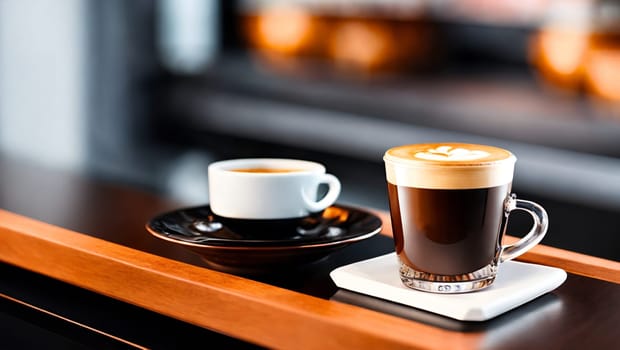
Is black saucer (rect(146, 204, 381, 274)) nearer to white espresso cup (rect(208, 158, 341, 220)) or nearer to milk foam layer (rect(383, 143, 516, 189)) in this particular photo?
white espresso cup (rect(208, 158, 341, 220))

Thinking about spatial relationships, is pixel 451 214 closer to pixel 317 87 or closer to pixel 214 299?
pixel 214 299

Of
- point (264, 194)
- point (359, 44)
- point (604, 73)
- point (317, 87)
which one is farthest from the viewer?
point (359, 44)

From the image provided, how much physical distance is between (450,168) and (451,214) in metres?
0.04

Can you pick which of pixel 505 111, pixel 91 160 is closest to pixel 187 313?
pixel 505 111

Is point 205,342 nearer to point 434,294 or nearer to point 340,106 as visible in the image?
point 434,294

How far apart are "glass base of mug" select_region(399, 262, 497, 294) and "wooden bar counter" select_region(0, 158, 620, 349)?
41mm

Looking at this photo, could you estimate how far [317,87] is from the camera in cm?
352

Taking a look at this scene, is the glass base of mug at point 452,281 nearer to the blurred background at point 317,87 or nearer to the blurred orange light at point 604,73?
the blurred background at point 317,87

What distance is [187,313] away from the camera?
819mm


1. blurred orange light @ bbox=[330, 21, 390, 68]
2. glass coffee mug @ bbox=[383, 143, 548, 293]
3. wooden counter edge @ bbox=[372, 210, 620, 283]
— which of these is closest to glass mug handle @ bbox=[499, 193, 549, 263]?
glass coffee mug @ bbox=[383, 143, 548, 293]

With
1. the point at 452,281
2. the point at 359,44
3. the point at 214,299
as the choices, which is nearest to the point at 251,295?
the point at 214,299

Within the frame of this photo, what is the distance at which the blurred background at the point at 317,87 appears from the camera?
9.64 ft

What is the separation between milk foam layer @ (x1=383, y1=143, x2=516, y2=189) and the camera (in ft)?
2.46

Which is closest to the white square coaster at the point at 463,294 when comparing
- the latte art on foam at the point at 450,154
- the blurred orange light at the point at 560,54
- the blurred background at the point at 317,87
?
the latte art on foam at the point at 450,154
